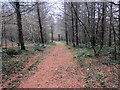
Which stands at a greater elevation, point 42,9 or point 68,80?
point 42,9

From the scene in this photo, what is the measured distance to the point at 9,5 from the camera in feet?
29.4

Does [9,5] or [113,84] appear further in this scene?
[9,5]

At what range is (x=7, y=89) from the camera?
13.5ft

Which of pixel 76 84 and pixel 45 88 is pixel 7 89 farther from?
pixel 76 84

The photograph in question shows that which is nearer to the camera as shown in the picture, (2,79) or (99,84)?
→ (99,84)

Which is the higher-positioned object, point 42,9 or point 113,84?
point 42,9

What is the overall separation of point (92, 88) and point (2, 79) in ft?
15.2

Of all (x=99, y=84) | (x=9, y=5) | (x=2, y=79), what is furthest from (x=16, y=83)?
(x=9, y=5)

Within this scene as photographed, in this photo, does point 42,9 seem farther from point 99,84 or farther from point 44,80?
point 99,84

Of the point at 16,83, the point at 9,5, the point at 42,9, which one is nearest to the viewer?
the point at 16,83

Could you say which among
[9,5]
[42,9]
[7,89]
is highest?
[42,9]

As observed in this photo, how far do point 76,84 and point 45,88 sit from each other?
4.79ft

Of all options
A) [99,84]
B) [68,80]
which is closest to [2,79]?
[68,80]

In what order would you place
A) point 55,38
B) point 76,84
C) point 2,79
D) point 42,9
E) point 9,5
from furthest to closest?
point 55,38, point 42,9, point 9,5, point 2,79, point 76,84
